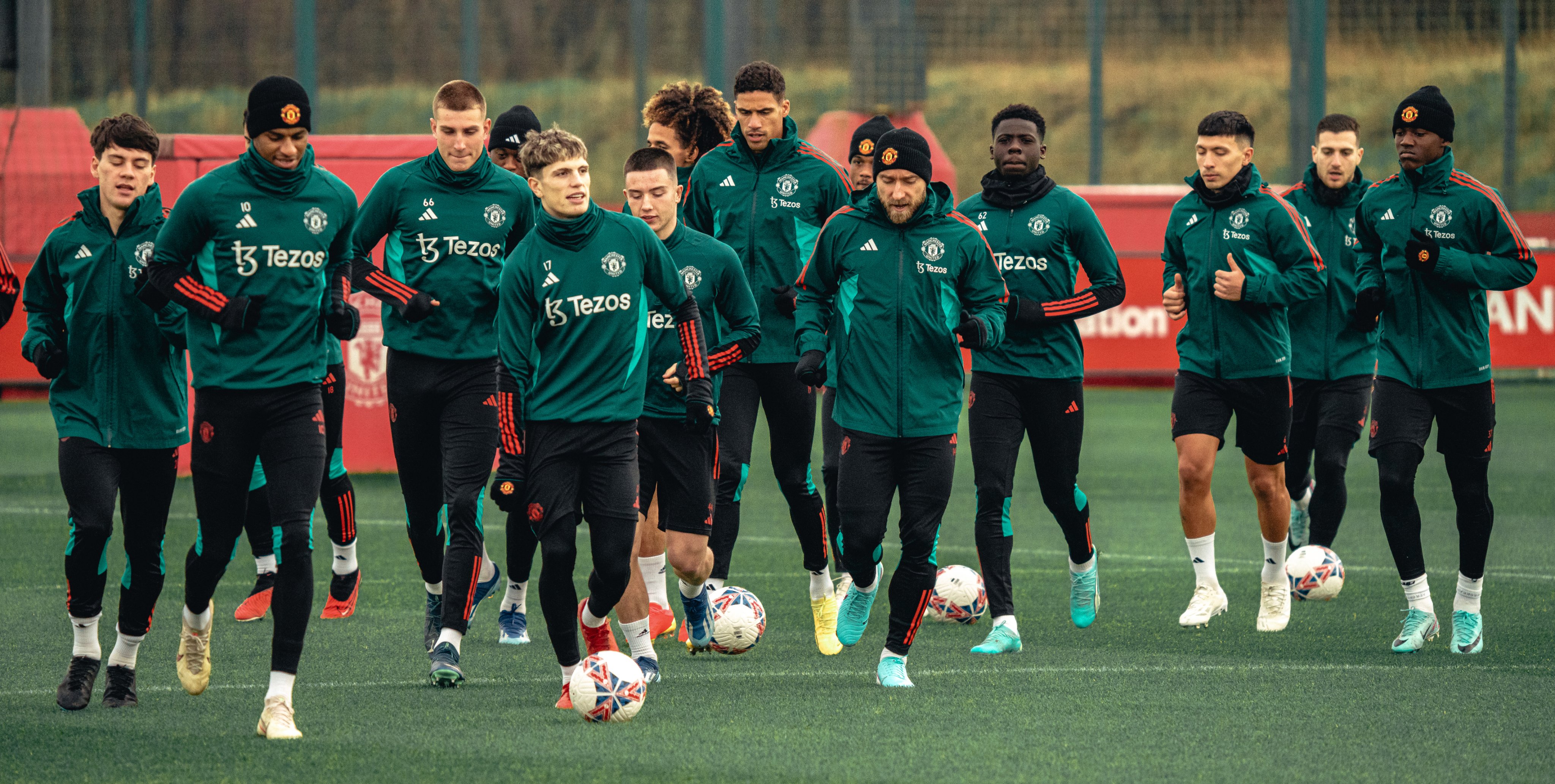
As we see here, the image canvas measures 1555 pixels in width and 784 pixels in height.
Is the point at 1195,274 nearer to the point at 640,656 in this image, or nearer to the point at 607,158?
the point at 640,656

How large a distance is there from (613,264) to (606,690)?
5.09 ft

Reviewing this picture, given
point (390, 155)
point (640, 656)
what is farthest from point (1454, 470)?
point (390, 155)

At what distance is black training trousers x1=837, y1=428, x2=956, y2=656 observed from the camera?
284 inches

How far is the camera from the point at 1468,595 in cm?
820

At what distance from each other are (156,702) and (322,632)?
155cm

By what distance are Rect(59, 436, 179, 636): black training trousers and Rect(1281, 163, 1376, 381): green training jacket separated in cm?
576

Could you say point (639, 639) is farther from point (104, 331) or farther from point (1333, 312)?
point (1333, 312)

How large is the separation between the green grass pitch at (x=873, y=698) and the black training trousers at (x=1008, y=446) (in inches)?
17.4

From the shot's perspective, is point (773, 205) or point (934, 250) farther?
point (773, 205)

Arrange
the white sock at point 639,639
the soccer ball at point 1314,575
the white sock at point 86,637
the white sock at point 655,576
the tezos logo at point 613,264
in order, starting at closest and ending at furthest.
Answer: the tezos logo at point 613,264 < the white sock at point 86,637 < the white sock at point 639,639 < the white sock at point 655,576 < the soccer ball at point 1314,575

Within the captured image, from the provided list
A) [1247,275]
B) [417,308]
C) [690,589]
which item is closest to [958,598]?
[690,589]

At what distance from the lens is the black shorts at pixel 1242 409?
8.80 meters

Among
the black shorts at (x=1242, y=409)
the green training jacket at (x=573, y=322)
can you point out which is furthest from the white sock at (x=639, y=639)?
the black shorts at (x=1242, y=409)

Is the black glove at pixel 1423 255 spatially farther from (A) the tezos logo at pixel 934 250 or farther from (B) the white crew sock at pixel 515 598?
(B) the white crew sock at pixel 515 598
